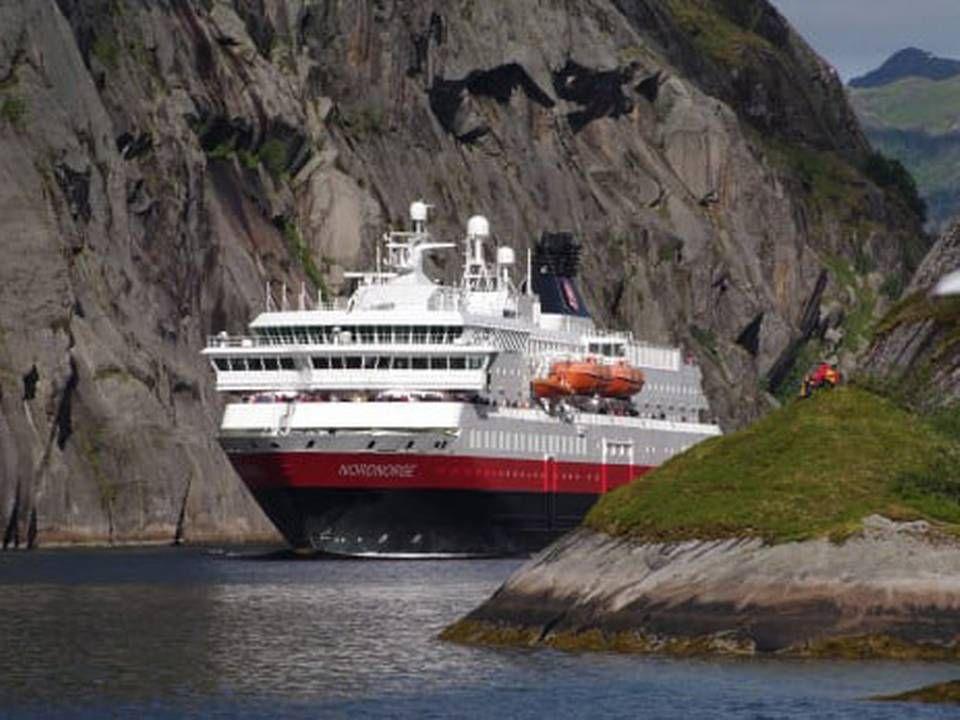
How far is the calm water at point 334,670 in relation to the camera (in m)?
52.1

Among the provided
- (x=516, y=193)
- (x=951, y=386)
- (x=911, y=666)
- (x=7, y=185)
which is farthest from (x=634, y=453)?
(x=911, y=666)

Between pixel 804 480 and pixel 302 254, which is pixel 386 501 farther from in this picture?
pixel 804 480

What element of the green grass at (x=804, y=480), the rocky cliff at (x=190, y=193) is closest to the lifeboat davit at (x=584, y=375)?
the rocky cliff at (x=190, y=193)

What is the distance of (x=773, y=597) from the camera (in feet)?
186

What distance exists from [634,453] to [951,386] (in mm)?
77989

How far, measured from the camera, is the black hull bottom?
120 meters

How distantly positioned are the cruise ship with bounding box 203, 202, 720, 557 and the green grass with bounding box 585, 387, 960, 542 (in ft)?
187

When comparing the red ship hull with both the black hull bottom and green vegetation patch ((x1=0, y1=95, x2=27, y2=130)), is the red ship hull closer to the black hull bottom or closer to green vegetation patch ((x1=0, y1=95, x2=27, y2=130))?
the black hull bottom

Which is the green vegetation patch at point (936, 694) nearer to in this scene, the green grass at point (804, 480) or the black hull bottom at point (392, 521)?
the green grass at point (804, 480)

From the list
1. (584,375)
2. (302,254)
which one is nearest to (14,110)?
(584,375)

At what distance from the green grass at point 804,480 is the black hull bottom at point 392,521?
5671cm

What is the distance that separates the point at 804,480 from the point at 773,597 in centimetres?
419

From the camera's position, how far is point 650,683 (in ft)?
178

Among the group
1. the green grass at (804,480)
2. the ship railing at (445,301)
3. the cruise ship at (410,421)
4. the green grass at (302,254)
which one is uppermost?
the green grass at (302,254)
